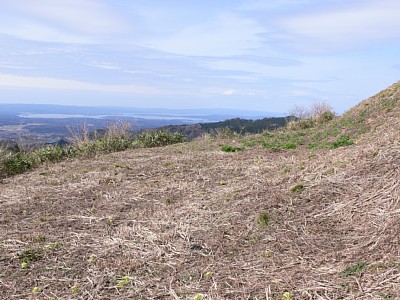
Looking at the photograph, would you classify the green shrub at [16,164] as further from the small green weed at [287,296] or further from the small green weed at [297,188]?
the small green weed at [287,296]

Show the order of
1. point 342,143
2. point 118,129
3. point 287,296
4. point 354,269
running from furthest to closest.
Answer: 1. point 118,129
2. point 342,143
3. point 354,269
4. point 287,296

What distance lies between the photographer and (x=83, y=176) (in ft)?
28.5

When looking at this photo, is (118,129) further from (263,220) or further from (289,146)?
(263,220)

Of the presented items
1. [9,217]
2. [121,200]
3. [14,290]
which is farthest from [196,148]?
[14,290]

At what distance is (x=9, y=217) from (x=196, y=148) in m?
7.57

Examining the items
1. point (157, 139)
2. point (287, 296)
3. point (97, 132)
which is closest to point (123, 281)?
point (287, 296)

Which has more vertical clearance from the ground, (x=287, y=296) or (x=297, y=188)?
(x=297, y=188)

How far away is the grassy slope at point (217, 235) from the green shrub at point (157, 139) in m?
7.15

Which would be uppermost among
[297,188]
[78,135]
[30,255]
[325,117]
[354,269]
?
[325,117]

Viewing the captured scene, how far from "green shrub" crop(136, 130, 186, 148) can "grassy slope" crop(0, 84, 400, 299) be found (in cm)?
715

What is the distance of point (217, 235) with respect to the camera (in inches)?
186

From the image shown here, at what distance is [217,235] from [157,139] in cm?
1093

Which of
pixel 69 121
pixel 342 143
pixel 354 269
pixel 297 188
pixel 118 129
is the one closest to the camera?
pixel 354 269

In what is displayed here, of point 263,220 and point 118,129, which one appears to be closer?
point 263,220
